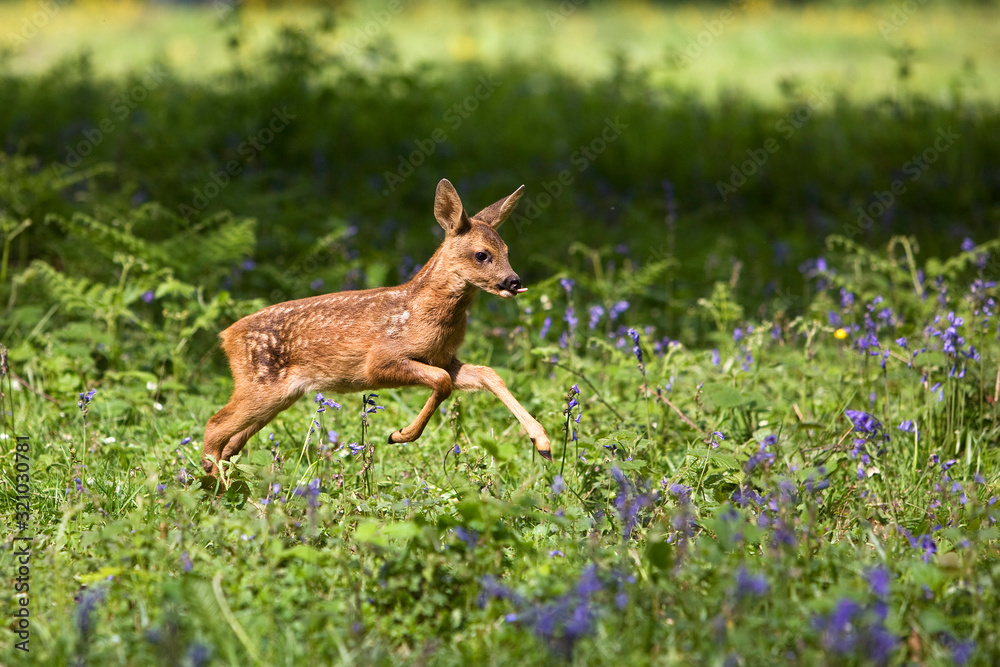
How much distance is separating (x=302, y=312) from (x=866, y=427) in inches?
108

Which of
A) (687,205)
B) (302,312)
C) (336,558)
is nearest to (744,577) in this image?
(336,558)

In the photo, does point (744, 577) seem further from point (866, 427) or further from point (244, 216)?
point (244, 216)

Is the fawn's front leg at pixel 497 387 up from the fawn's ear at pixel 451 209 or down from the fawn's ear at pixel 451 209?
down
